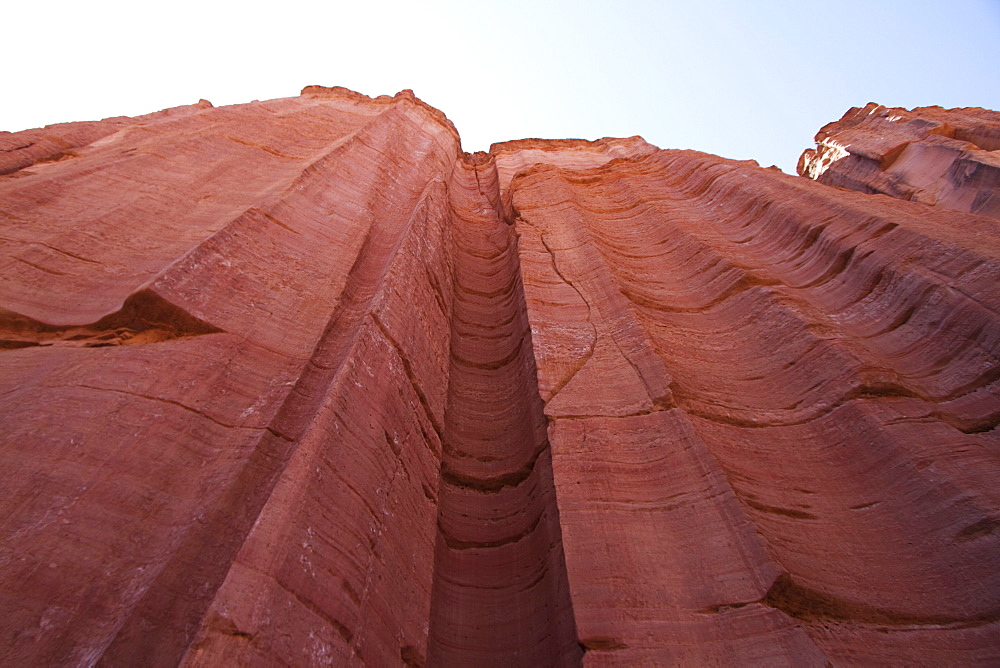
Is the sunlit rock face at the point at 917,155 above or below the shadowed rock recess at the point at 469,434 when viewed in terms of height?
above

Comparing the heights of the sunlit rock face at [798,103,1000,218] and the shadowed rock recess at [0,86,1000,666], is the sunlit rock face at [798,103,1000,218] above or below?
above

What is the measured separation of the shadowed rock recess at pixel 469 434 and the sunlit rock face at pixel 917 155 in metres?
5.05

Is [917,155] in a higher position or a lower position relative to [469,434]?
higher

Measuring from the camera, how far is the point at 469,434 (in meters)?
5.27

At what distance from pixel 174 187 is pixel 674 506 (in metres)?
6.68

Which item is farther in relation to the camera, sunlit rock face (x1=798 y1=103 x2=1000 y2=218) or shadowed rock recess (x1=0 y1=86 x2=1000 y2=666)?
sunlit rock face (x1=798 y1=103 x2=1000 y2=218)

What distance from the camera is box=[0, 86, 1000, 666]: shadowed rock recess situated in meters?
2.95

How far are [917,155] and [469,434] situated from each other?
1474 cm

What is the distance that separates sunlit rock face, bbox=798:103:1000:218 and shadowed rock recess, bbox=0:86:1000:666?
505 centimetres

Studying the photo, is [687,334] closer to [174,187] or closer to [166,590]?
[166,590]

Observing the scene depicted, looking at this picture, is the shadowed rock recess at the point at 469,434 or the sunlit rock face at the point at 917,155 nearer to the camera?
the shadowed rock recess at the point at 469,434

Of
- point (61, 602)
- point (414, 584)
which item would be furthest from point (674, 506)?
point (61, 602)

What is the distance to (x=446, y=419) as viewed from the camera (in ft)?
17.5

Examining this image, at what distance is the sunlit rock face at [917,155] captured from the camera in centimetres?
1108
